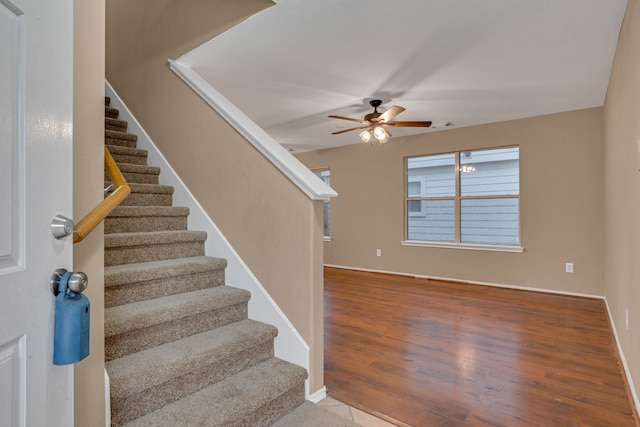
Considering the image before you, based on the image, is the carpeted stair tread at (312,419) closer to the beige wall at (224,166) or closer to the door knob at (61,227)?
the beige wall at (224,166)

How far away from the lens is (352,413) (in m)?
1.86

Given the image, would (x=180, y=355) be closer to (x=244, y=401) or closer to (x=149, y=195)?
(x=244, y=401)

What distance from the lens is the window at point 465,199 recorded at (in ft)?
16.0

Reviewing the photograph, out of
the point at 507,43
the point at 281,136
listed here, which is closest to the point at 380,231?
the point at 281,136

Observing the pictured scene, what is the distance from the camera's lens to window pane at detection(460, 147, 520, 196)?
15.8 ft

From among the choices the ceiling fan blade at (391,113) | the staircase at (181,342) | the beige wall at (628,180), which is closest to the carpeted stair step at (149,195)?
the staircase at (181,342)

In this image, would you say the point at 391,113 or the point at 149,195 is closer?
the point at 149,195

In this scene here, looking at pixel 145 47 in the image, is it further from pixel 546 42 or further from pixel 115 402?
pixel 546 42

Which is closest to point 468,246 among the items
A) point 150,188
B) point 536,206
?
point 536,206

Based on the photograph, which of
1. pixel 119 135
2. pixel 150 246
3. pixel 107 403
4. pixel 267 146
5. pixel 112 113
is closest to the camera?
pixel 107 403

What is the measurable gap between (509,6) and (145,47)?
10.8 ft

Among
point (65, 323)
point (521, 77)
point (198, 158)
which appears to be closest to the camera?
point (65, 323)

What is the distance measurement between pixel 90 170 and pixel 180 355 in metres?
0.95

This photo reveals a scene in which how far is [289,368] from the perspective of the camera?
6.19 feet
